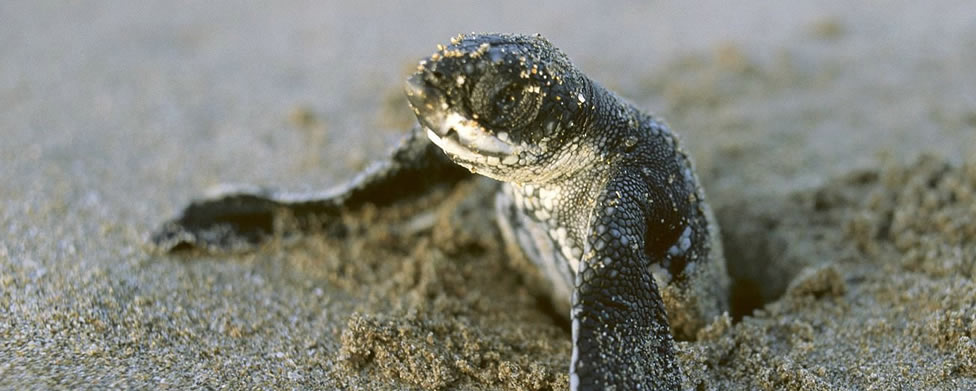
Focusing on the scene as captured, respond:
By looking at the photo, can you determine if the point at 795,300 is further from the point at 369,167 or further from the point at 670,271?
the point at 369,167

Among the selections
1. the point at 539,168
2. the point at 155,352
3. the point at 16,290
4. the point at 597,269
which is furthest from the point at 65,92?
the point at 597,269

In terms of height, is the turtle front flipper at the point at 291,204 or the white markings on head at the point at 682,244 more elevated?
the white markings on head at the point at 682,244

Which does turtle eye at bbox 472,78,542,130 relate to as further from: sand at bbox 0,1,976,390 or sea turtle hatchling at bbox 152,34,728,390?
sand at bbox 0,1,976,390

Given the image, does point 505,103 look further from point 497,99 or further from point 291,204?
point 291,204

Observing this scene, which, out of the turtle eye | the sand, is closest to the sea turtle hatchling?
the turtle eye

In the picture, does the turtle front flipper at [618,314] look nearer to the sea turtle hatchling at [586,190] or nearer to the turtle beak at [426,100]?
the sea turtle hatchling at [586,190]

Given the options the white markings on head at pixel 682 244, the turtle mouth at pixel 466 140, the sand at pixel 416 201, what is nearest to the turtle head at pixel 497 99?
the turtle mouth at pixel 466 140

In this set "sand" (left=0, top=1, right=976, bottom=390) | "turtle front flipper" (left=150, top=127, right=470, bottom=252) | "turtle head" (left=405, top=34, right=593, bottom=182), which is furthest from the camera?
"turtle front flipper" (left=150, top=127, right=470, bottom=252)
